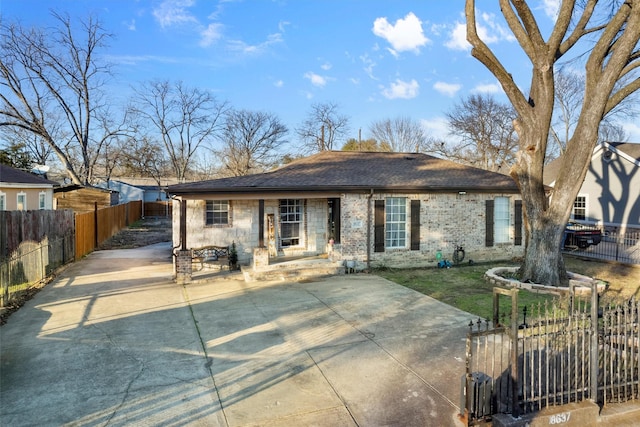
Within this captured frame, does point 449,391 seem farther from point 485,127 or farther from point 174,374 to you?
point 485,127

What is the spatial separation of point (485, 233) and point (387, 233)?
385 centimetres

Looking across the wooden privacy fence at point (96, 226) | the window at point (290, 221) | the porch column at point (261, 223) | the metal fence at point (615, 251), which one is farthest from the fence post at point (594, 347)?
the wooden privacy fence at point (96, 226)

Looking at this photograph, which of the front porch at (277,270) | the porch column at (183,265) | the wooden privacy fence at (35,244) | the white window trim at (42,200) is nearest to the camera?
the wooden privacy fence at (35,244)

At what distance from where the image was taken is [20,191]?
18391 millimetres

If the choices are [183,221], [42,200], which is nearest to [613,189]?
[183,221]

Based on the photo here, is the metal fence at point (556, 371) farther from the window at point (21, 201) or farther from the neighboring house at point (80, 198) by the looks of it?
the neighboring house at point (80, 198)

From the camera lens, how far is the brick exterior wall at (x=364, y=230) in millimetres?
12828

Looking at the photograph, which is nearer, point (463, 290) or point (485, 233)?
point (463, 290)

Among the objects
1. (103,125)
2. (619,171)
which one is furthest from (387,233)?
(103,125)

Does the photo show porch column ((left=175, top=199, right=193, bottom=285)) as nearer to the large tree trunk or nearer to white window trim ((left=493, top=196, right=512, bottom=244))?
the large tree trunk

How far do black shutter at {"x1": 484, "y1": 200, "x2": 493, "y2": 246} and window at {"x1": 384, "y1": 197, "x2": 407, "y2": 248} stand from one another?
10.5ft

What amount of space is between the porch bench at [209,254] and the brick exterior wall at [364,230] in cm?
29

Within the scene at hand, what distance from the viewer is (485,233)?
46.8ft

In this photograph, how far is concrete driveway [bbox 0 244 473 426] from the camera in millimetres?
4391
